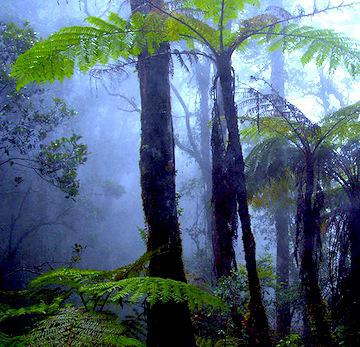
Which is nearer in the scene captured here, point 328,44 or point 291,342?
point 328,44

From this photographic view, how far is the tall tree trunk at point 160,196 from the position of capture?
3.43m

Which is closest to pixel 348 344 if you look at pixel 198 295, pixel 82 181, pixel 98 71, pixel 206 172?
pixel 198 295

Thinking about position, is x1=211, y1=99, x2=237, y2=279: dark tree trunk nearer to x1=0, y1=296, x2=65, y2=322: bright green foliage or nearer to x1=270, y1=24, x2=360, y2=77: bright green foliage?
x1=270, y1=24, x2=360, y2=77: bright green foliage

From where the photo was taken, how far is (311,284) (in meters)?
4.38

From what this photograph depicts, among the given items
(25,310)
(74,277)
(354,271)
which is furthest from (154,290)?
(354,271)

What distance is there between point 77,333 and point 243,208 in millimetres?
1670

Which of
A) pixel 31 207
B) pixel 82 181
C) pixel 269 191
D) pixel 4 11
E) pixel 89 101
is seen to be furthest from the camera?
pixel 89 101

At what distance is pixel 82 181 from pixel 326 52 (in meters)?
22.4

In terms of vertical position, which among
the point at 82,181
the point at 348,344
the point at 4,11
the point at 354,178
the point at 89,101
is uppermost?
the point at 4,11

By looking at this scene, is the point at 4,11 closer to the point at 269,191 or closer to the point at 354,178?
the point at 269,191

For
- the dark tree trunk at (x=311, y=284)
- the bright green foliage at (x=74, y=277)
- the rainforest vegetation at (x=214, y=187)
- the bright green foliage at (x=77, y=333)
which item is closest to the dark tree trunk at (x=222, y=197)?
the rainforest vegetation at (x=214, y=187)

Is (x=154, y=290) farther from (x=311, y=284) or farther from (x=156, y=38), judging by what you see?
(x=311, y=284)

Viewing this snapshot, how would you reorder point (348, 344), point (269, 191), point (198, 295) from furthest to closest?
point (269, 191), point (348, 344), point (198, 295)

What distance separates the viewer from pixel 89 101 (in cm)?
2625
